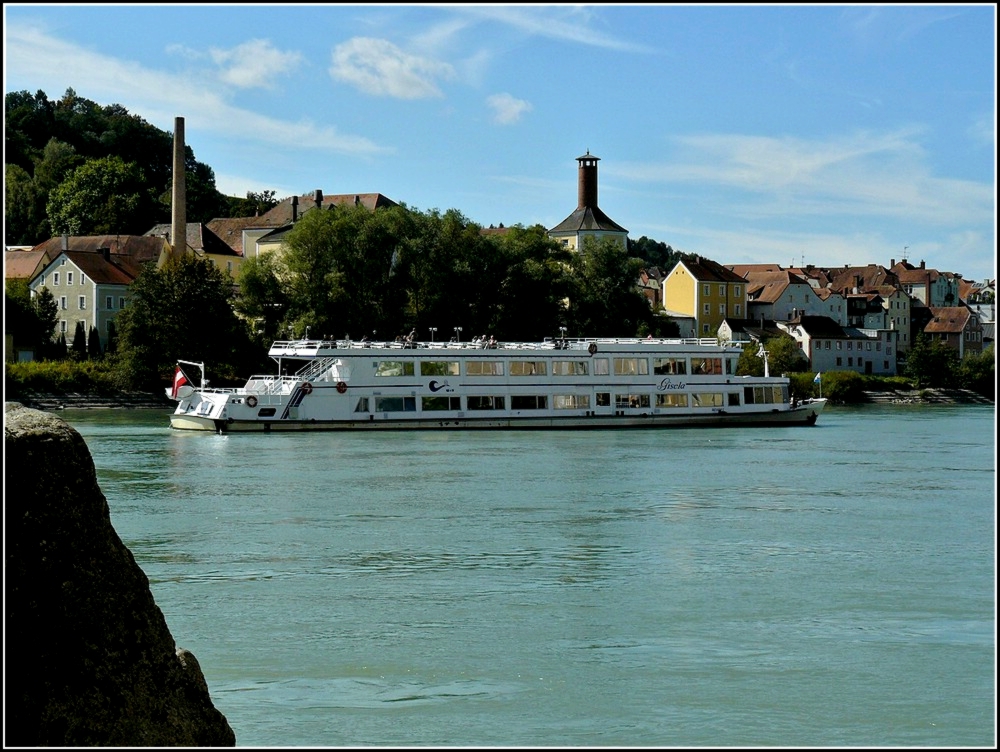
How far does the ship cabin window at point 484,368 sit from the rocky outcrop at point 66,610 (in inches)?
1701

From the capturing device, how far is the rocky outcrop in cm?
530

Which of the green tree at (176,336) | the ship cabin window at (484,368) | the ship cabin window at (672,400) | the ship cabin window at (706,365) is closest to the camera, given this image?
the ship cabin window at (484,368)

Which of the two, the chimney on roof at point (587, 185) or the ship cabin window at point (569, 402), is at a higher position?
the chimney on roof at point (587, 185)

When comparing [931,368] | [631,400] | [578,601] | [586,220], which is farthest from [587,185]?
[578,601]

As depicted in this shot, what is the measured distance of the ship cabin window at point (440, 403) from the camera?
48406 millimetres

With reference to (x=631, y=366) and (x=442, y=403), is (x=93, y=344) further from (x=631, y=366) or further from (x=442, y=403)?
(x=631, y=366)

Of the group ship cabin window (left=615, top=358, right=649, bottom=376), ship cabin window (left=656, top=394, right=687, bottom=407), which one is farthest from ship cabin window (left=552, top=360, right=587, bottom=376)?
ship cabin window (left=656, top=394, right=687, bottom=407)

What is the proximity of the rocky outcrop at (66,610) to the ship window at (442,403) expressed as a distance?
42.8m

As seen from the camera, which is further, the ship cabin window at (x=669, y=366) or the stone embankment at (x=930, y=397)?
the stone embankment at (x=930, y=397)

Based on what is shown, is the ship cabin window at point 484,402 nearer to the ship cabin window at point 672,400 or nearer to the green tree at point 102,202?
the ship cabin window at point 672,400

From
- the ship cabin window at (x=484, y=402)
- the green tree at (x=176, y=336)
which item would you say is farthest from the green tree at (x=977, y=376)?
the ship cabin window at (x=484, y=402)

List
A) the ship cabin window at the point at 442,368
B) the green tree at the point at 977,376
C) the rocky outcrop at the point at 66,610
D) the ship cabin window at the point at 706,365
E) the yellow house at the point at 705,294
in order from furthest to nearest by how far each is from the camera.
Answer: the yellow house at the point at 705,294
the green tree at the point at 977,376
the ship cabin window at the point at 706,365
the ship cabin window at the point at 442,368
the rocky outcrop at the point at 66,610

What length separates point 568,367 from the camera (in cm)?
4969

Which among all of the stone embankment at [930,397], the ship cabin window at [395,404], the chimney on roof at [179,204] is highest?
the chimney on roof at [179,204]
